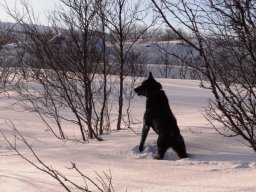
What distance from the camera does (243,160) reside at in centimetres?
336

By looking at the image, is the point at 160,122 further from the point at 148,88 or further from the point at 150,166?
the point at 150,166

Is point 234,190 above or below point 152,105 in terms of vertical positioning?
below

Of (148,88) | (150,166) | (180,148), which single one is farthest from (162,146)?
(148,88)

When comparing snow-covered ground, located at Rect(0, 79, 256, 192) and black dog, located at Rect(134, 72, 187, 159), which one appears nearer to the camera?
snow-covered ground, located at Rect(0, 79, 256, 192)

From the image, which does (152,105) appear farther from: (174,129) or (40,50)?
(40,50)

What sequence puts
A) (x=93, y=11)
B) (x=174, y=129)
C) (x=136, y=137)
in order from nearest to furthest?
(x=174, y=129) < (x=136, y=137) < (x=93, y=11)

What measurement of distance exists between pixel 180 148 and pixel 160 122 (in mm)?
474

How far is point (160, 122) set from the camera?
166 inches

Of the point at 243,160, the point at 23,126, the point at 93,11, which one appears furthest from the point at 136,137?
the point at 23,126

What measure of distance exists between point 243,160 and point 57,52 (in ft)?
12.3

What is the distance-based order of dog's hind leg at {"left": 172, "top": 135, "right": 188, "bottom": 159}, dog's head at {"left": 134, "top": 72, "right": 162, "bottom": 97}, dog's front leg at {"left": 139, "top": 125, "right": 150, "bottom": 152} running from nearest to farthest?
dog's hind leg at {"left": 172, "top": 135, "right": 188, "bottom": 159}, dog's front leg at {"left": 139, "top": 125, "right": 150, "bottom": 152}, dog's head at {"left": 134, "top": 72, "right": 162, "bottom": 97}

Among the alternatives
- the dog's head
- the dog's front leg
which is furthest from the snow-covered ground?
the dog's head

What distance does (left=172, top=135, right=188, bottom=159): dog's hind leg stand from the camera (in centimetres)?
389

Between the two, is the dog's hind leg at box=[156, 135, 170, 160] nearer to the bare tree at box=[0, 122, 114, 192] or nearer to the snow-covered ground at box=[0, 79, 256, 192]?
the snow-covered ground at box=[0, 79, 256, 192]
